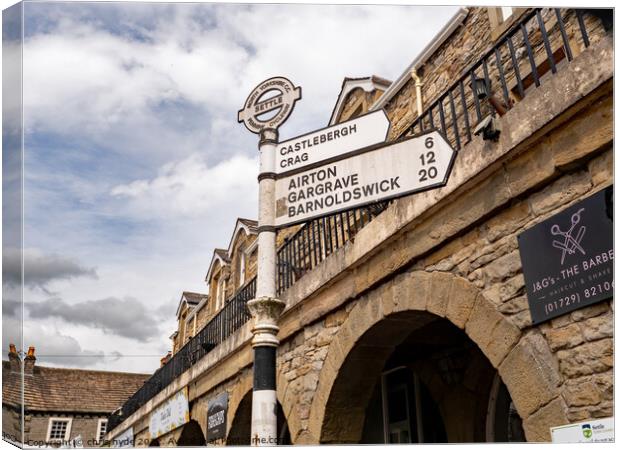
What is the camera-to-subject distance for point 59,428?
84.7 ft

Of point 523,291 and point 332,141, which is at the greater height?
point 332,141

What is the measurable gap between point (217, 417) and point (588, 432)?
21.2 ft

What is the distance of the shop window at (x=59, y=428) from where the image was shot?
2536cm

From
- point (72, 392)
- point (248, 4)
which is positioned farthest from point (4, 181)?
point (72, 392)

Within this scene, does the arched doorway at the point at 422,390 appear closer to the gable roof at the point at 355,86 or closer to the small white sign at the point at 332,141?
the small white sign at the point at 332,141

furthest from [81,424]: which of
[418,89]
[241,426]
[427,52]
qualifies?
[427,52]

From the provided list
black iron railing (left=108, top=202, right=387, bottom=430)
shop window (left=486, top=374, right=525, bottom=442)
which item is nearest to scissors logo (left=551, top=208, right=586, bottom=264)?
black iron railing (left=108, top=202, right=387, bottom=430)

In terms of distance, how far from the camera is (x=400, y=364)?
7648mm

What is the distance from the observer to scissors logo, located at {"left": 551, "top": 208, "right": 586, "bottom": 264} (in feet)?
10.7

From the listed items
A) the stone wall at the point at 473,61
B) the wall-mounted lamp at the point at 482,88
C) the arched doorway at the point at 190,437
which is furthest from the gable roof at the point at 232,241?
the wall-mounted lamp at the point at 482,88

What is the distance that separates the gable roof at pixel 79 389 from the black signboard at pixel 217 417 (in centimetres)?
1716

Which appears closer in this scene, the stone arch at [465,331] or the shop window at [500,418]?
the stone arch at [465,331]

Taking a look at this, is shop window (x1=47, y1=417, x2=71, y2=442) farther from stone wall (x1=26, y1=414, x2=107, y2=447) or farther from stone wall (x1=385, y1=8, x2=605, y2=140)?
stone wall (x1=385, y1=8, x2=605, y2=140)

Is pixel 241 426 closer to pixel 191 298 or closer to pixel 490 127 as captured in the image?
pixel 490 127
